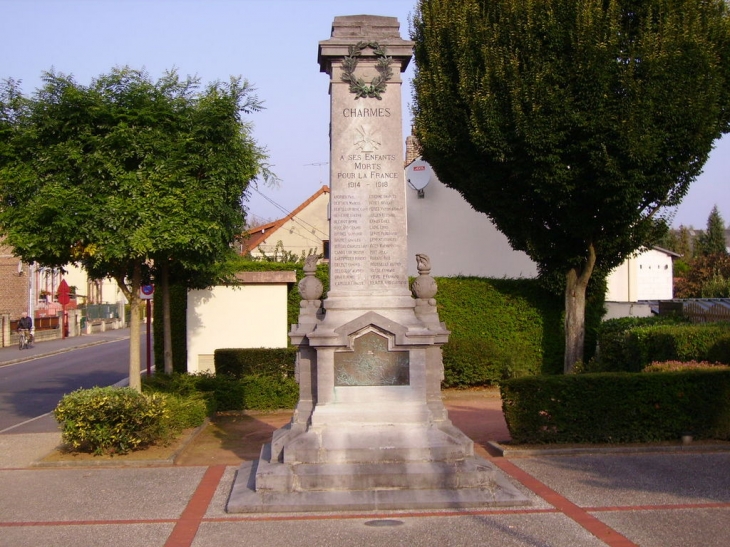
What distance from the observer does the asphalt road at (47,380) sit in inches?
664

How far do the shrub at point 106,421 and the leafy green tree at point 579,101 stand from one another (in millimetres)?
9497

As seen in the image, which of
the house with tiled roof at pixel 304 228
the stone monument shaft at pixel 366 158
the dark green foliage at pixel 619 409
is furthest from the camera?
the house with tiled roof at pixel 304 228

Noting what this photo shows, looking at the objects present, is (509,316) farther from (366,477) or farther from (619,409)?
(366,477)

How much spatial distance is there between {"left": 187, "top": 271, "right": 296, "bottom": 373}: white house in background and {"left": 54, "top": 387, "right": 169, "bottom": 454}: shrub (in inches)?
353

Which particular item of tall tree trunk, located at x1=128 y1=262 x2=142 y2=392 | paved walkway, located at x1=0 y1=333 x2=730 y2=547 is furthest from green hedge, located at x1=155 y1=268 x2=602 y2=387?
paved walkway, located at x1=0 y1=333 x2=730 y2=547

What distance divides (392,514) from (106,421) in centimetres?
527

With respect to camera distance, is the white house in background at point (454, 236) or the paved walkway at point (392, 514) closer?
the paved walkway at point (392, 514)

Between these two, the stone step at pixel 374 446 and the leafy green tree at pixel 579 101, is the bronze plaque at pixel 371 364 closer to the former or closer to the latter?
the stone step at pixel 374 446

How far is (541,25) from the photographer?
16281mm

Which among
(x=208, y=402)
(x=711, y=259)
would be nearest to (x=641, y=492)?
(x=208, y=402)

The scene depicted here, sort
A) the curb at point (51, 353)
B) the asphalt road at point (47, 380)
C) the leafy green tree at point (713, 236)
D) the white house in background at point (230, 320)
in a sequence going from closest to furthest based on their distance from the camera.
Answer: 1. the asphalt road at point (47, 380)
2. the white house in background at point (230, 320)
3. the curb at point (51, 353)
4. the leafy green tree at point (713, 236)

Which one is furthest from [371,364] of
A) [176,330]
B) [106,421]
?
[176,330]

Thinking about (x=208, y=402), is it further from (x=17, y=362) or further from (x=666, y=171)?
(x=17, y=362)

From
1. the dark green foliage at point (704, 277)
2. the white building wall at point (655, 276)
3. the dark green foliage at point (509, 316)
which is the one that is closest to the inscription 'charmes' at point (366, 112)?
the dark green foliage at point (509, 316)
